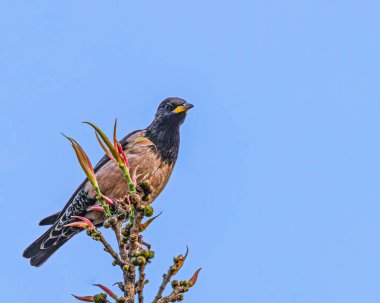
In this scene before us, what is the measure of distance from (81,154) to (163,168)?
523cm

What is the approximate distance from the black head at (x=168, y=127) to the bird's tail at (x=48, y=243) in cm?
168

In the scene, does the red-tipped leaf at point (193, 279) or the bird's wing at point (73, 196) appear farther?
the bird's wing at point (73, 196)

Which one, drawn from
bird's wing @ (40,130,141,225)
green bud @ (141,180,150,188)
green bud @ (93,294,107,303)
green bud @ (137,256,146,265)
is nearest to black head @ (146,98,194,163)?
bird's wing @ (40,130,141,225)

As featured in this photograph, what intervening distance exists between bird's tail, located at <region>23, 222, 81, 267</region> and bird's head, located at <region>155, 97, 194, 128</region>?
2.06 meters

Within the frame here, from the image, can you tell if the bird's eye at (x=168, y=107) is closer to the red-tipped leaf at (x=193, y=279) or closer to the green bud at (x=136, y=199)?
the green bud at (x=136, y=199)

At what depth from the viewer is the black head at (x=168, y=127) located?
9.18m

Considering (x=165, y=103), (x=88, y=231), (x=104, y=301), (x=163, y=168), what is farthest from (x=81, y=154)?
(x=165, y=103)

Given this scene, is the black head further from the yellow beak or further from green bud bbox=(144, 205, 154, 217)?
green bud bbox=(144, 205, 154, 217)

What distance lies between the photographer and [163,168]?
29.4 feet

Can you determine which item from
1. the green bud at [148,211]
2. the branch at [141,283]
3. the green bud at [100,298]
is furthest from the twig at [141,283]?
the green bud at [148,211]

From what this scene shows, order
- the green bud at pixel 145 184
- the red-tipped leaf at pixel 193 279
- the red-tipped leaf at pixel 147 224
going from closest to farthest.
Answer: the red-tipped leaf at pixel 193 279
the red-tipped leaf at pixel 147 224
the green bud at pixel 145 184

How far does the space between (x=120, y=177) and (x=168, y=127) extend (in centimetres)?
116

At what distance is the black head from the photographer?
30.1 feet

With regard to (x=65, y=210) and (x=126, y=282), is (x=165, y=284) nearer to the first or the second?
(x=126, y=282)
